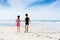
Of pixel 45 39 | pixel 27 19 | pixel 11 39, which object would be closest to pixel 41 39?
pixel 45 39

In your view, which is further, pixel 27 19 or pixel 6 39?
pixel 27 19

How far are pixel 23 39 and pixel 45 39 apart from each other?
1.43m

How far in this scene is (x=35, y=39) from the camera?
11617 mm

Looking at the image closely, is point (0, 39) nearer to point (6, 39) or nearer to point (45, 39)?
point (6, 39)

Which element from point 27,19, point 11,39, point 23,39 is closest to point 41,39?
point 23,39

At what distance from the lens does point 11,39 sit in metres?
11.6

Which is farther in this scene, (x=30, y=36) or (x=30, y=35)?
(x=30, y=35)

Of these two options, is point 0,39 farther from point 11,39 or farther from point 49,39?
point 49,39

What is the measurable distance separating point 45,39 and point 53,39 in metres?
0.52

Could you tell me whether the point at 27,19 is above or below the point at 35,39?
above

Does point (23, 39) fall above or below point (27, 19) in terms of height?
below

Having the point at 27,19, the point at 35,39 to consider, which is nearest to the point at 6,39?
the point at 35,39

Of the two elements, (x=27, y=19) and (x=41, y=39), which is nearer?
(x=41, y=39)

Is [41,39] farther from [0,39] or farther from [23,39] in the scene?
[0,39]
